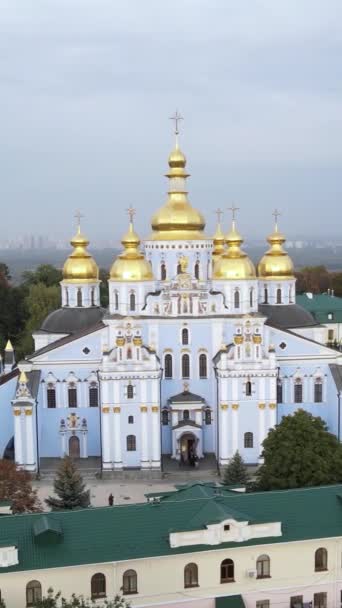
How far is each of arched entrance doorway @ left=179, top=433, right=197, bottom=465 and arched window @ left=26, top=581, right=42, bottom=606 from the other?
15.9 m

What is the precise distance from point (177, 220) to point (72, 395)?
928cm

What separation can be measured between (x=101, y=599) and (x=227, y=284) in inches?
700

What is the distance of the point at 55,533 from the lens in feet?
57.6

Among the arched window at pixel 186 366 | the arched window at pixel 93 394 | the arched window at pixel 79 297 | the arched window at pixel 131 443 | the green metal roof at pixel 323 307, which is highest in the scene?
the arched window at pixel 79 297

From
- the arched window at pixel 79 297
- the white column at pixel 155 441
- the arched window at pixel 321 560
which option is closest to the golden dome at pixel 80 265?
the arched window at pixel 79 297

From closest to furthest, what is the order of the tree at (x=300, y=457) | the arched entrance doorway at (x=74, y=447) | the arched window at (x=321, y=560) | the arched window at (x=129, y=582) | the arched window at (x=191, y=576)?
the arched window at (x=129, y=582) → the arched window at (x=191, y=576) → the arched window at (x=321, y=560) → the tree at (x=300, y=457) → the arched entrance doorway at (x=74, y=447)

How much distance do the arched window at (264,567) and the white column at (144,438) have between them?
534 inches

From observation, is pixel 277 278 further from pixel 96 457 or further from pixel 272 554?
pixel 272 554

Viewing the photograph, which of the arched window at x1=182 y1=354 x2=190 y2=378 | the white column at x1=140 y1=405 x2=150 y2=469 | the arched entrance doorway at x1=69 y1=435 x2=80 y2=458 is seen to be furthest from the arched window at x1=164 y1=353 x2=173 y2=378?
the arched entrance doorway at x1=69 y1=435 x2=80 y2=458

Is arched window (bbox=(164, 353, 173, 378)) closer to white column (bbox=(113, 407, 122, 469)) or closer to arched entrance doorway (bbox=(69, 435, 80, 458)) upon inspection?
white column (bbox=(113, 407, 122, 469))

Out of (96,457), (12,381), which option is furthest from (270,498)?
(12,381)

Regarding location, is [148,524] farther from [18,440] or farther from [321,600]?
[18,440]

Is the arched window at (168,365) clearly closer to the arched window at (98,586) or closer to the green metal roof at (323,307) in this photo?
the arched window at (98,586)

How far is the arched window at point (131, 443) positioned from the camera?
31625mm
